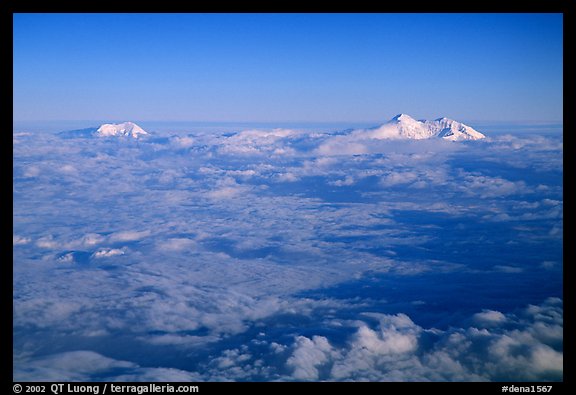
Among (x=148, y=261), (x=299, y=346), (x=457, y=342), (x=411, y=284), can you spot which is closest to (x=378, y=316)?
(x=457, y=342)

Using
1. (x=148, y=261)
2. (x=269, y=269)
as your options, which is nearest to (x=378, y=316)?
(x=269, y=269)

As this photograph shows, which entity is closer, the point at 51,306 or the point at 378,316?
the point at 378,316

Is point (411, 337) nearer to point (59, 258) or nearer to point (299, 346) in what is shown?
point (299, 346)
